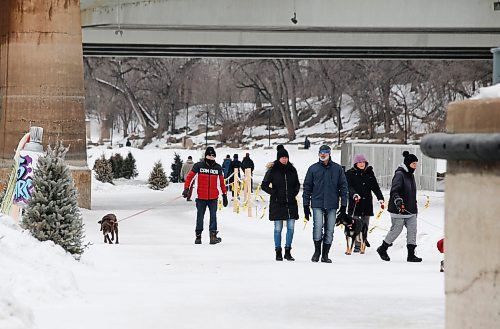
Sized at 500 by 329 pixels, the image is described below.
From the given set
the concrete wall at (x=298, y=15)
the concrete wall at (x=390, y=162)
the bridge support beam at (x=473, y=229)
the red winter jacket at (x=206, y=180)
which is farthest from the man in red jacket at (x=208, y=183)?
the concrete wall at (x=390, y=162)

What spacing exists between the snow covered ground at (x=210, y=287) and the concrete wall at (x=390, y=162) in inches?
975

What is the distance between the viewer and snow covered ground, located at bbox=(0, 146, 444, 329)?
28.6 ft

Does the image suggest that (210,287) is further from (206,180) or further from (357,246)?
(206,180)

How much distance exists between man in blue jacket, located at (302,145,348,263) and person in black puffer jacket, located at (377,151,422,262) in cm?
84

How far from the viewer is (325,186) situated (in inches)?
571

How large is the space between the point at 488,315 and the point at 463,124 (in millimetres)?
816

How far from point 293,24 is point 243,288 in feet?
76.8

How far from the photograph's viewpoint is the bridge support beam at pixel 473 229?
180 inches

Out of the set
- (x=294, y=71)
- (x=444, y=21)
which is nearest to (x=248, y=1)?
(x=444, y=21)

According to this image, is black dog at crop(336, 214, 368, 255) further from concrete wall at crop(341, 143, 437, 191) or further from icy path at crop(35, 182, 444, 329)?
concrete wall at crop(341, 143, 437, 191)

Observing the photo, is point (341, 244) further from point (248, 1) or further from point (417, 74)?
point (417, 74)

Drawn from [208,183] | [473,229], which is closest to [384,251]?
[208,183]

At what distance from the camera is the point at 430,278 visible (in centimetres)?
1200

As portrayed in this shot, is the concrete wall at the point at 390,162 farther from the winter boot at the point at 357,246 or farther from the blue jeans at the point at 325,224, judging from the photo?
the blue jeans at the point at 325,224
